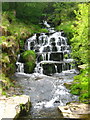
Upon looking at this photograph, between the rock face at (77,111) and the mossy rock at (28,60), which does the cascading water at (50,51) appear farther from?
the rock face at (77,111)

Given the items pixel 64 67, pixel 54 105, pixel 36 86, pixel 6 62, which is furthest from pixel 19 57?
pixel 54 105

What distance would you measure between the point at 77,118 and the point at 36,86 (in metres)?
3.97

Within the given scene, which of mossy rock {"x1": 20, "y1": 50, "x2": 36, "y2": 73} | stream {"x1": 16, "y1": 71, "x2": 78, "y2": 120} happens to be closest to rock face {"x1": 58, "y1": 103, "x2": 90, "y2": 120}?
stream {"x1": 16, "y1": 71, "x2": 78, "y2": 120}

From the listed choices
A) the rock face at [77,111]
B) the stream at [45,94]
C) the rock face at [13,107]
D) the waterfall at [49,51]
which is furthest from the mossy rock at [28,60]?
the rock face at [77,111]

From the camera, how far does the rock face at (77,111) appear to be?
5124mm

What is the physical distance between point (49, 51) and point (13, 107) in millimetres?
8873

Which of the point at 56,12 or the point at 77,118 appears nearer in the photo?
the point at 77,118

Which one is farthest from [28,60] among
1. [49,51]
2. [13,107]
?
[13,107]

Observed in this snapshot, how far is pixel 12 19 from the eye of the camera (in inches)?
667

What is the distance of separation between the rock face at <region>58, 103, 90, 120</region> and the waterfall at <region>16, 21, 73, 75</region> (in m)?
5.84

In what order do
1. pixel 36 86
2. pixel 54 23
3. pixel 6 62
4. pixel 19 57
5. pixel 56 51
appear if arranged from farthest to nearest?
pixel 54 23
pixel 56 51
pixel 19 57
pixel 6 62
pixel 36 86

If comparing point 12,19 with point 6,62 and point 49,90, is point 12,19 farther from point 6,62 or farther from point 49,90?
point 49,90

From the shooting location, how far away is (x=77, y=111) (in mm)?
5359

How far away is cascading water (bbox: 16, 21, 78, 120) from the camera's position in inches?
258
